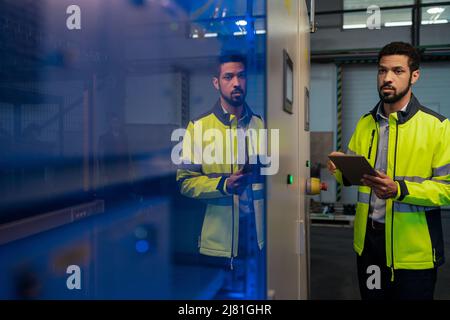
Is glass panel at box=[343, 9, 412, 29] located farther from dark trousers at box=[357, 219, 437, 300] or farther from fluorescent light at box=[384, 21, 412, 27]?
dark trousers at box=[357, 219, 437, 300]

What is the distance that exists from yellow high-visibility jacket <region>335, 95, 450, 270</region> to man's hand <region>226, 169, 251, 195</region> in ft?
3.17

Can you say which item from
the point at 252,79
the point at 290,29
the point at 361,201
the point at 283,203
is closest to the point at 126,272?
the point at 283,203

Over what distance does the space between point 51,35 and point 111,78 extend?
0.19m

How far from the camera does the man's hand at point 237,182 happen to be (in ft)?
3.01

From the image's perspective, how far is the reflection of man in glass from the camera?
2.96 feet

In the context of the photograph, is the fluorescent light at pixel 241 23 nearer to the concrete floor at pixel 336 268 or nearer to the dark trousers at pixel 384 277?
the dark trousers at pixel 384 277

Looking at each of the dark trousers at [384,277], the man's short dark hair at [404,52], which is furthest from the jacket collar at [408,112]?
the dark trousers at [384,277]

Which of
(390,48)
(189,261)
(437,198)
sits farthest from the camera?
(390,48)

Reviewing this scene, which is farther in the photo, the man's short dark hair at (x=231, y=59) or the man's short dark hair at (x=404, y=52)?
the man's short dark hair at (x=404, y=52)

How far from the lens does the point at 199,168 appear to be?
0.95 meters

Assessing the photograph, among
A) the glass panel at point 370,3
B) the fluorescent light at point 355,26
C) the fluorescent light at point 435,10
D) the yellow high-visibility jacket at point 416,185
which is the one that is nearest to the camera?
the yellow high-visibility jacket at point 416,185

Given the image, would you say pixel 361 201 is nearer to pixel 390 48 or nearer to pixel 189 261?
pixel 390 48

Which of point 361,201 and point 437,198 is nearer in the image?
point 437,198

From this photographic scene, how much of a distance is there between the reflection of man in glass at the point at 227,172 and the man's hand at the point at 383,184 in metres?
0.87
